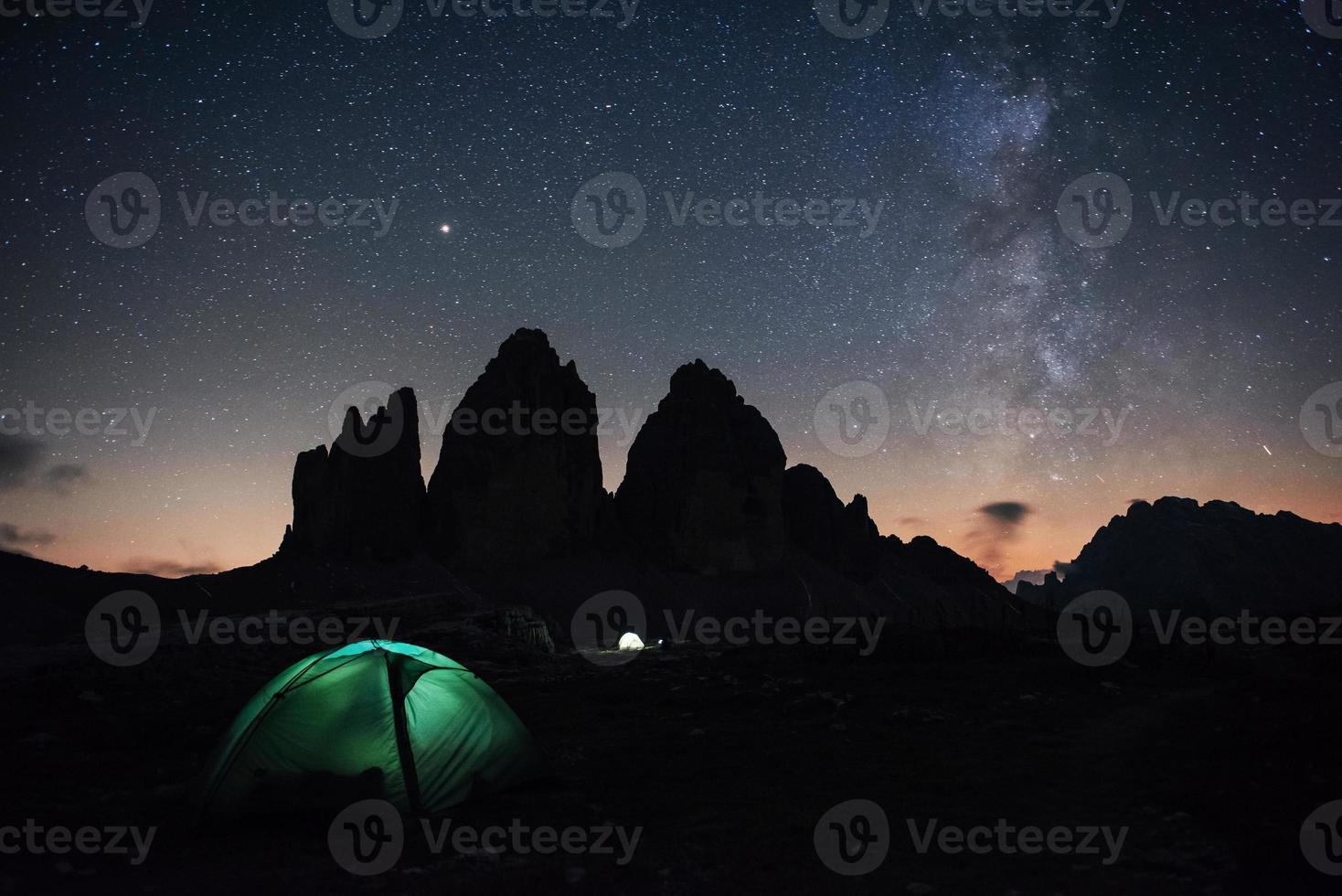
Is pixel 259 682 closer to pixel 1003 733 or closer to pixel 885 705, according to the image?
pixel 885 705

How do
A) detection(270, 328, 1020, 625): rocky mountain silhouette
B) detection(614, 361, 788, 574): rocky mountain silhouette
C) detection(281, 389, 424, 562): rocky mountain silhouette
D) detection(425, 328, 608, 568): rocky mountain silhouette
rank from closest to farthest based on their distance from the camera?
detection(281, 389, 424, 562): rocky mountain silhouette
detection(270, 328, 1020, 625): rocky mountain silhouette
detection(425, 328, 608, 568): rocky mountain silhouette
detection(614, 361, 788, 574): rocky mountain silhouette

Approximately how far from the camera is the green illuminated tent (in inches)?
353

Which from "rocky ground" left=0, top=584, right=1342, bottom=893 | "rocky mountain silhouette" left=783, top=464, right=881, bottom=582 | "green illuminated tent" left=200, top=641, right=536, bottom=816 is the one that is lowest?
"rocky ground" left=0, top=584, right=1342, bottom=893

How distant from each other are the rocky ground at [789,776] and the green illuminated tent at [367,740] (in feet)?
1.26

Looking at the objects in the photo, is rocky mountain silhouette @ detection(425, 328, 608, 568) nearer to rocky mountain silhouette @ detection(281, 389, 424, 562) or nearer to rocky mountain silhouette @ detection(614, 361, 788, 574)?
rocky mountain silhouette @ detection(281, 389, 424, 562)

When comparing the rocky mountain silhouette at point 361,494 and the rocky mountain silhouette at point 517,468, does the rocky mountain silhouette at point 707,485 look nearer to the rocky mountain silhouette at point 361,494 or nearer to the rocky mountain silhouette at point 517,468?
the rocky mountain silhouette at point 517,468

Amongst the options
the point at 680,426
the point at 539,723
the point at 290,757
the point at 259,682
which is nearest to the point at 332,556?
the point at 680,426

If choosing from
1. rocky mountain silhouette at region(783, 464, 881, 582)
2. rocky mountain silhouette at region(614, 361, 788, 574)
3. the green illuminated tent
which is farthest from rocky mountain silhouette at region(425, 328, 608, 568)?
the green illuminated tent

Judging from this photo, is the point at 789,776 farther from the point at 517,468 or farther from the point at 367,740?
the point at 517,468

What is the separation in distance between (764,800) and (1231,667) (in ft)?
72.5

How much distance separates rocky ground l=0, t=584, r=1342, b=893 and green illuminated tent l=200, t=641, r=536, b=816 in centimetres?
39

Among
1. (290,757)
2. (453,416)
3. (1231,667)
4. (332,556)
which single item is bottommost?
(1231,667)

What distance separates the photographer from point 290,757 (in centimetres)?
914

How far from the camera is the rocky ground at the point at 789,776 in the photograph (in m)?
7.10
